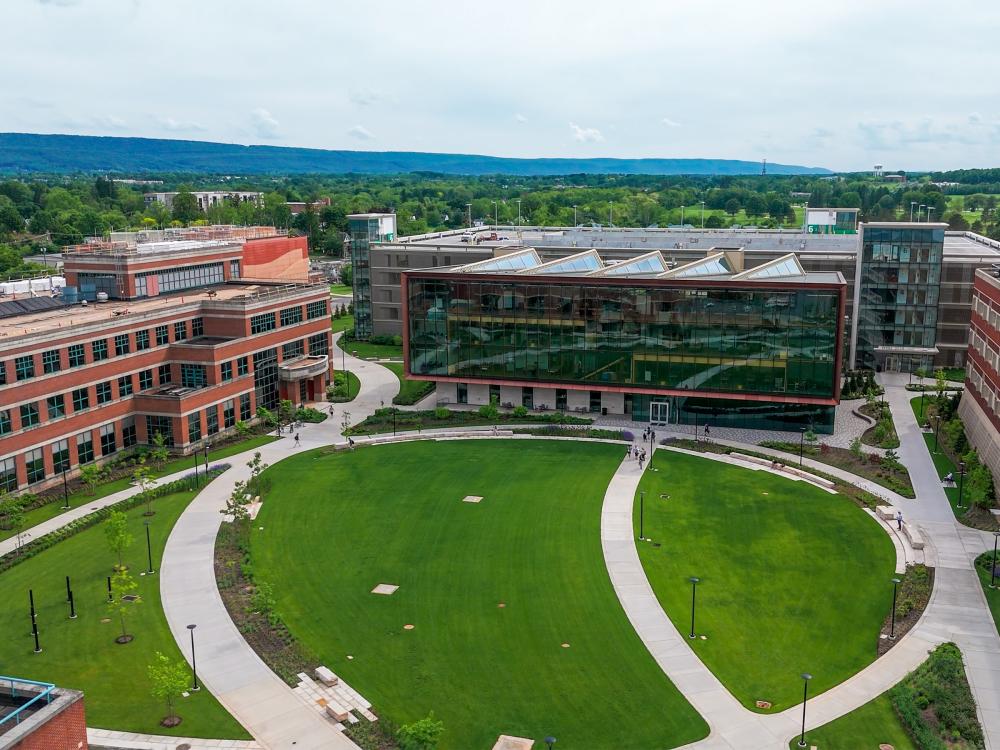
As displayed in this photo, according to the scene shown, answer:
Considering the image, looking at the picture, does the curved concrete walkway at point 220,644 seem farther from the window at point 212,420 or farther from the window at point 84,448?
the window at point 84,448

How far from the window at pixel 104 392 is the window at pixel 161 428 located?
Result: 377cm

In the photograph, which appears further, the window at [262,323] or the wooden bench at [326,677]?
the window at [262,323]

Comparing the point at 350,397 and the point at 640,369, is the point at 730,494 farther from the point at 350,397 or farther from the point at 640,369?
the point at 350,397

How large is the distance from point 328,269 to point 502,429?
128081 millimetres

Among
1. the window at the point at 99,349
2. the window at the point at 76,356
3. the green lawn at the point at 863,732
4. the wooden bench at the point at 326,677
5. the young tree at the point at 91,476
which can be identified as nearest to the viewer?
the green lawn at the point at 863,732

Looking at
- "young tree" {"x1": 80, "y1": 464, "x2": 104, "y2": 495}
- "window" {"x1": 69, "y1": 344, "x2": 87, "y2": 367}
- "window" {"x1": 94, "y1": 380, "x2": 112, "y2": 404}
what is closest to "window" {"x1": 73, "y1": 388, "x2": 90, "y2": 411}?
"window" {"x1": 94, "y1": 380, "x2": 112, "y2": 404}

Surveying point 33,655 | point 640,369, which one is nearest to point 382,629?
point 33,655

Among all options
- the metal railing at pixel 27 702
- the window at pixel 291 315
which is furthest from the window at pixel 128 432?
the metal railing at pixel 27 702

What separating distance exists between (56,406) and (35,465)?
15.1 ft

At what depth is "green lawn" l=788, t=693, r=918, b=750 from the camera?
1357 inches

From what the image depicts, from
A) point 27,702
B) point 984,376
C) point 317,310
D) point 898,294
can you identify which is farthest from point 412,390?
point 27,702

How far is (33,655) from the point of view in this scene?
41.2 metres

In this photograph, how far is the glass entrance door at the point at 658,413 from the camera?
8138cm

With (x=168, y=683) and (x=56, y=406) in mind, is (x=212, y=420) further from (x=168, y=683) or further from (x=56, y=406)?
(x=168, y=683)
